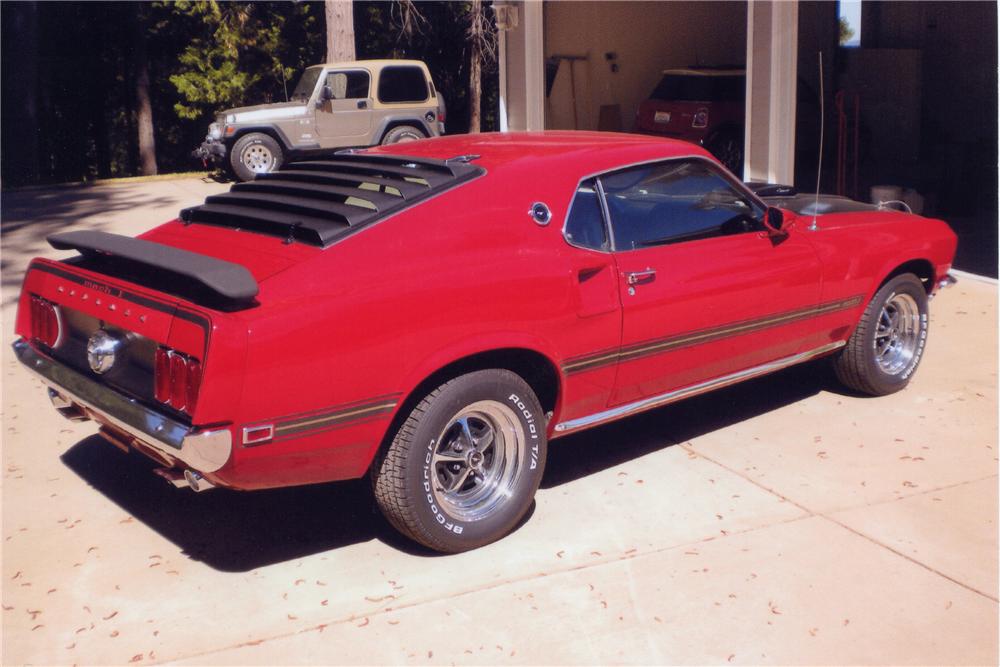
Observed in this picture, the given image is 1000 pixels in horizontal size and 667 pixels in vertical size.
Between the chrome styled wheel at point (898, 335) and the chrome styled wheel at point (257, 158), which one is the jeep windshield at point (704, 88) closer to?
the chrome styled wheel at point (257, 158)

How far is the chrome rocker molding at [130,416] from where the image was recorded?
3430 mm

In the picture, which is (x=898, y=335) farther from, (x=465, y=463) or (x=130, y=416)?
(x=130, y=416)

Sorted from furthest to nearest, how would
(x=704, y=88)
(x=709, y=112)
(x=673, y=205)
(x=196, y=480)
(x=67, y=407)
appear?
(x=704, y=88)
(x=709, y=112)
(x=673, y=205)
(x=67, y=407)
(x=196, y=480)

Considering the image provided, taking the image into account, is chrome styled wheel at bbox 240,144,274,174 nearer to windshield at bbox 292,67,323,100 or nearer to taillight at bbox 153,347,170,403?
windshield at bbox 292,67,323,100

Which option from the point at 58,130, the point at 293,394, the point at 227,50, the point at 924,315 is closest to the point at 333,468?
the point at 293,394

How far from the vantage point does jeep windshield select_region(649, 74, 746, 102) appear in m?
14.9

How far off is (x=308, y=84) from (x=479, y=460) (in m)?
14.8

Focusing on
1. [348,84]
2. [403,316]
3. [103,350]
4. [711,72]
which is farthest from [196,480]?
[348,84]

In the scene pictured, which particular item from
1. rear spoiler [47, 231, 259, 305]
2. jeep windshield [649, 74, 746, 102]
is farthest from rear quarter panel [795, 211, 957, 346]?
jeep windshield [649, 74, 746, 102]

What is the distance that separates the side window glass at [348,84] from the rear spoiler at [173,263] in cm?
1355

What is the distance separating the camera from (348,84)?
17.7 metres

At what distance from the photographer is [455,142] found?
5.20m

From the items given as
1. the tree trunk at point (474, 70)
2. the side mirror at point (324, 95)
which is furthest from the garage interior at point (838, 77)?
the tree trunk at point (474, 70)

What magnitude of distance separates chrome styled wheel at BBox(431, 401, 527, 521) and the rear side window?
48.2ft
